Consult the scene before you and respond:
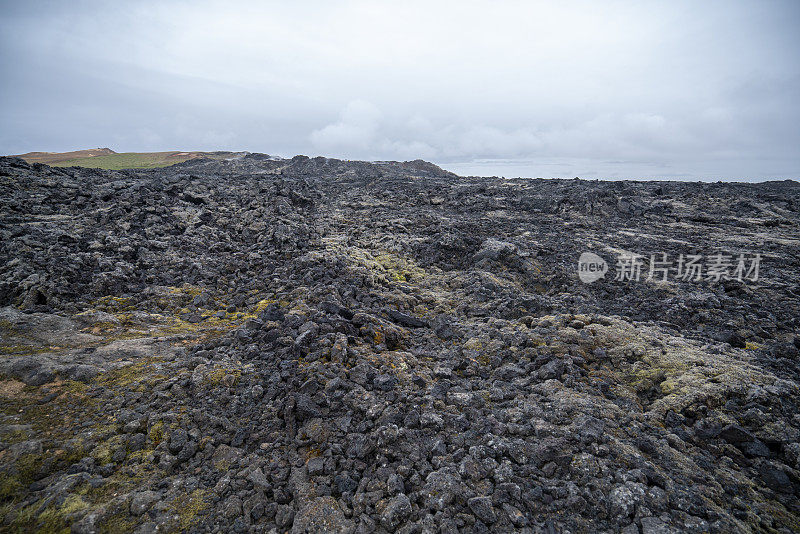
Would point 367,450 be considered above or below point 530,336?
below

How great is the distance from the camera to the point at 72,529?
14.1 ft

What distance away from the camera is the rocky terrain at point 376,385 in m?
4.64

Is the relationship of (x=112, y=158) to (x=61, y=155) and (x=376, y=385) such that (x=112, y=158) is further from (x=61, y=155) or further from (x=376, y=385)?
(x=376, y=385)

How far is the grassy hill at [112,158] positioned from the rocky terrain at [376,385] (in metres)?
43.7

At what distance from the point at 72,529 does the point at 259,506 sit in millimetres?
2178

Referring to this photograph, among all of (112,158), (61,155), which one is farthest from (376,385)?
(61,155)

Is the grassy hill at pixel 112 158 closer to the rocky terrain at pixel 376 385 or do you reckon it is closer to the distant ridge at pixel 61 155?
the distant ridge at pixel 61 155

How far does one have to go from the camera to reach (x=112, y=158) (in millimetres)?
55750

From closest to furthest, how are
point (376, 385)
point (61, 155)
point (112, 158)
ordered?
1. point (376, 385)
2. point (112, 158)
3. point (61, 155)

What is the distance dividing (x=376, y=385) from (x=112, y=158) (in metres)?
69.8

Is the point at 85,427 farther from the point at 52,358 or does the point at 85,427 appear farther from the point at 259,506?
the point at 259,506

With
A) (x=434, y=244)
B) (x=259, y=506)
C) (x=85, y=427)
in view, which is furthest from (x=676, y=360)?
(x=85, y=427)

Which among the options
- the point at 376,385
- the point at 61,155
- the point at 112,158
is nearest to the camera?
the point at 376,385

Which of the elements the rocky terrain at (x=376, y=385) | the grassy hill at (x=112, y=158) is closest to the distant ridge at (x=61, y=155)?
the grassy hill at (x=112, y=158)
